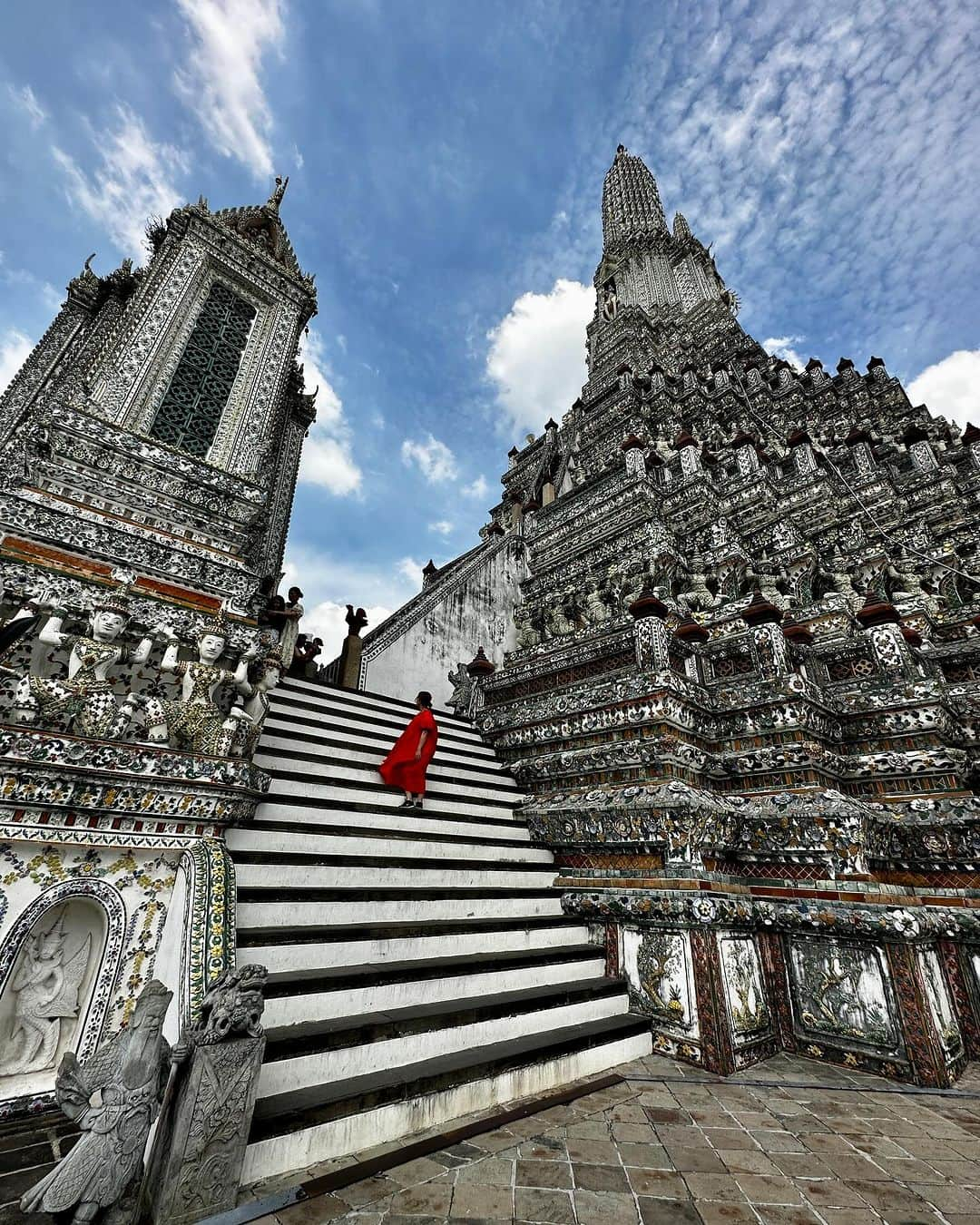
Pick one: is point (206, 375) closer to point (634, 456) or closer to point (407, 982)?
point (407, 982)

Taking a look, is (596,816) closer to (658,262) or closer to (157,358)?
(157,358)

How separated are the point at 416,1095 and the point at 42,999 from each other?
1.84 metres

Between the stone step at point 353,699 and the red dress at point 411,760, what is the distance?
165cm

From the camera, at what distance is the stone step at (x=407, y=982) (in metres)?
2.88

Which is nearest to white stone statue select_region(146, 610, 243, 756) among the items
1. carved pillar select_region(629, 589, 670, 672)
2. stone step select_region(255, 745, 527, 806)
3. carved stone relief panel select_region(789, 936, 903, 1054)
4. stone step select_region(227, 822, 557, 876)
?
stone step select_region(227, 822, 557, 876)

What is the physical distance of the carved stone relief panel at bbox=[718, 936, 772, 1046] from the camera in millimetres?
3834

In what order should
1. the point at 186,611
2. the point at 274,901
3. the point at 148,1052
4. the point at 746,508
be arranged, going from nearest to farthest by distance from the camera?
the point at 148,1052 < the point at 274,901 < the point at 186,611 < the point at 746,508

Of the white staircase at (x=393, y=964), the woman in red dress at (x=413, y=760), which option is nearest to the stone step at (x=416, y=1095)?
the white staircase at (x=393, y=964)

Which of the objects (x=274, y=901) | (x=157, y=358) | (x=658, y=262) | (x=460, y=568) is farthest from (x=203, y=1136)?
(x=658, y=262)

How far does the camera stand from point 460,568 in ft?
37.1

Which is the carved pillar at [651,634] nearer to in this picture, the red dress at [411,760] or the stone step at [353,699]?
the red dress at [411,760]

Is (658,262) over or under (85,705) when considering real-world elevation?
over

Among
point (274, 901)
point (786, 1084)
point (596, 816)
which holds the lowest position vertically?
point (786, 1084)

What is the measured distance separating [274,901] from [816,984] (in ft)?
13.4
